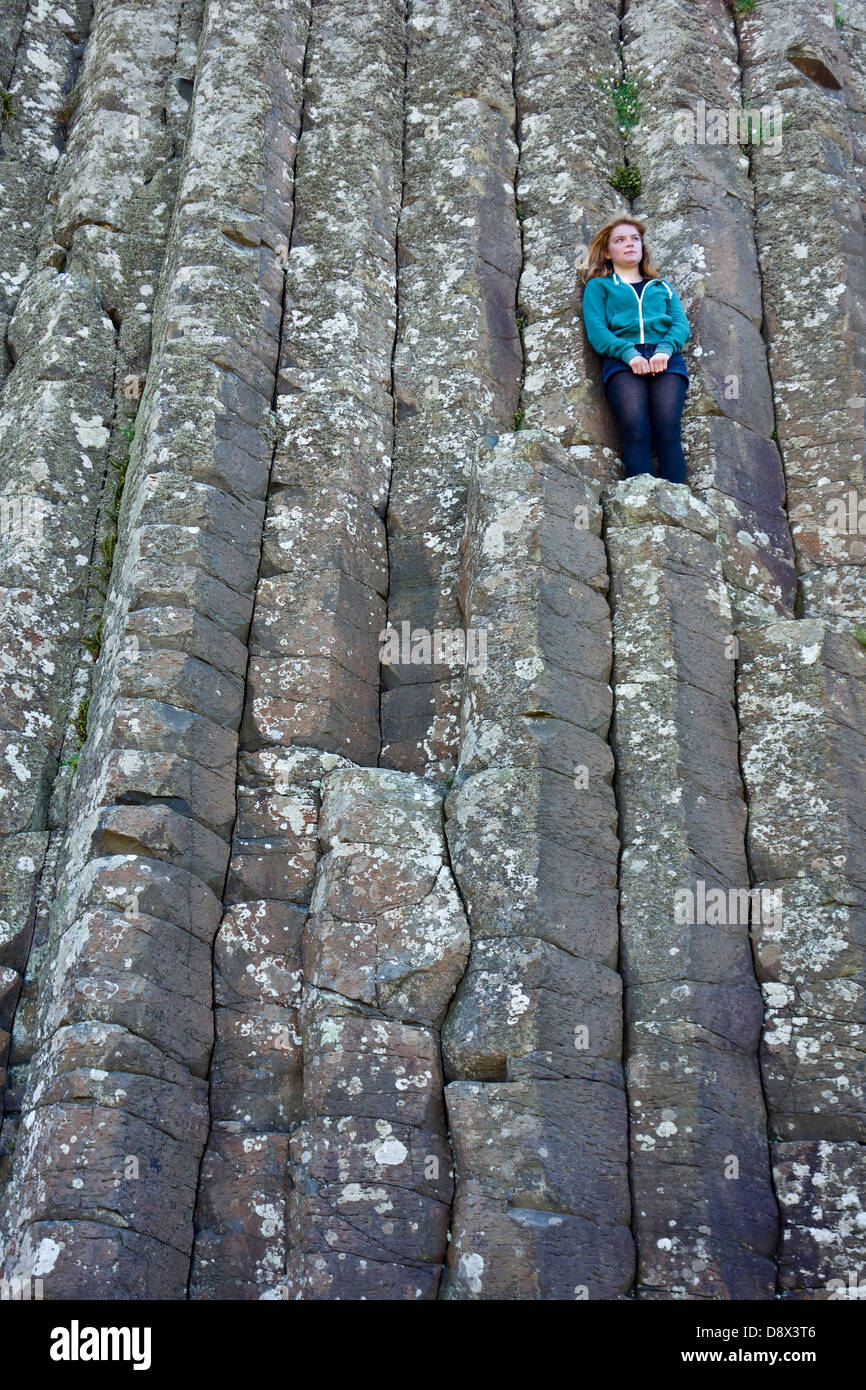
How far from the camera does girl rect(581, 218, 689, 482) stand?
9430 millimetres

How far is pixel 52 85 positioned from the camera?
1216 cm

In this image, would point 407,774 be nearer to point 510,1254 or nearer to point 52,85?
point 510,1254

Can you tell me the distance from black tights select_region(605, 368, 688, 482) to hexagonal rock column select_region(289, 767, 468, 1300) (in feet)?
9.61

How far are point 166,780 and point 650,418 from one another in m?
4.23

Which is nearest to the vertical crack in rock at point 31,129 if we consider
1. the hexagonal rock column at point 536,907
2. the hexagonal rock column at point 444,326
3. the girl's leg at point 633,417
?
the hexagonal rock column at point 444,326

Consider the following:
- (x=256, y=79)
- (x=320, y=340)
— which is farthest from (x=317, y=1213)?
(x=256, y=79)

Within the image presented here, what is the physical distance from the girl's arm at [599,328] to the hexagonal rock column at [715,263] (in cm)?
57

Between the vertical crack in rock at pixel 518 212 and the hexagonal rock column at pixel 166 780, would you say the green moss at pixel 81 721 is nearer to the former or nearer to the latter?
the hexagonal rock column at pixel 166 780

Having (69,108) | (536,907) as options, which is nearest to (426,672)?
(536,907)

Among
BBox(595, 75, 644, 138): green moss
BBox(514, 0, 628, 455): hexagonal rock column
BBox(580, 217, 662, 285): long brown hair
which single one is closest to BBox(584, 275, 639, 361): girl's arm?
BBox(580, 217, 662, 285): long brown hair

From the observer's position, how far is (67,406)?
32.4 ft

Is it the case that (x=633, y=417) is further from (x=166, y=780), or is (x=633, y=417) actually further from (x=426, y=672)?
(x=166, y=780)

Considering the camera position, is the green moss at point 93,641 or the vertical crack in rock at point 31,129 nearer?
the green moss at point 93,641

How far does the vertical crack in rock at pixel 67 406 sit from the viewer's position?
28.1 feet
